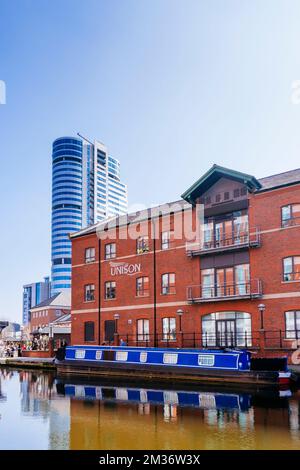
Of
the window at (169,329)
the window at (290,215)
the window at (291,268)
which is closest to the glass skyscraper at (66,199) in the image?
the window at (169,329)

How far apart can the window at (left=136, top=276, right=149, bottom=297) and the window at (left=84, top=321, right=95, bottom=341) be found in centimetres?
553

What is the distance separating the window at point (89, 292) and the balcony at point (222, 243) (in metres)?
10.4

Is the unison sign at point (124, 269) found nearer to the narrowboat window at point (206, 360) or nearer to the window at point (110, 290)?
the window at point (110, 290)

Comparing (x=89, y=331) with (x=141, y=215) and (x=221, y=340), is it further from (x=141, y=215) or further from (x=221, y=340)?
(x=221, y=340)

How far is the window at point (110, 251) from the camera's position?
40.9m

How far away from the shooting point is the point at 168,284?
36.4 meters

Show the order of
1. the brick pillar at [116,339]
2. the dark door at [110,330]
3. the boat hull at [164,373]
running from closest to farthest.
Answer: the boat hull at [164,373]
the brick pillar at [116,339]
the dark door at [110,330]

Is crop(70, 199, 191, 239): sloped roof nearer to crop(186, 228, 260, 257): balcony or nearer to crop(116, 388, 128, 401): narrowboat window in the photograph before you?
crop(186, 228, 260, 257): balcony

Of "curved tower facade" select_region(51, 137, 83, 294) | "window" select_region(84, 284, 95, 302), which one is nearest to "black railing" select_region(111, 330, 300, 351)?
"window" select_region(84, 284, 95, 302)

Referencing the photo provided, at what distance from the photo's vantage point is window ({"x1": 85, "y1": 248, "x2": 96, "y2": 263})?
42.6 m

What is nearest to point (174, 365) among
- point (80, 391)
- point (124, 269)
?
point (80, 391)

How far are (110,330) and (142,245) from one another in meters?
7.11

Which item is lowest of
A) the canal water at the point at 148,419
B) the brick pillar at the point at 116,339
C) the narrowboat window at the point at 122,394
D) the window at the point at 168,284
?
the narrowboat window at the point at 122,394
